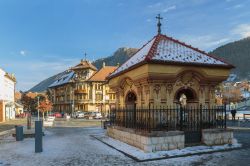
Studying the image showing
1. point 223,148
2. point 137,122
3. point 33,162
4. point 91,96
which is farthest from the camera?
point 91,96

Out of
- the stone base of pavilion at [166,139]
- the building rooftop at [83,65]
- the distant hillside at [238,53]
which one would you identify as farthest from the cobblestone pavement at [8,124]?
the distant hillside at [238,53]

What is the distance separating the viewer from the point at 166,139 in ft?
46.0

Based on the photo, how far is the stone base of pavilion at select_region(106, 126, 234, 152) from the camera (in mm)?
13781

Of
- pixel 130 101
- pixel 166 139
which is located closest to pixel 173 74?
pixel 166 139

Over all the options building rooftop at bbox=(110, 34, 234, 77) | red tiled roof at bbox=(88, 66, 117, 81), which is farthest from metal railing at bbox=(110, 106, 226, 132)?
red tiled roof at bbox=(88, 66, 117, 81)

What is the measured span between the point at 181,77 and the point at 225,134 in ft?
12.9

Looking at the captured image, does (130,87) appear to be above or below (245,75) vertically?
below

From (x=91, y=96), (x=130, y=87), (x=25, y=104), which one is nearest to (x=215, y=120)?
(x=130, y=87)

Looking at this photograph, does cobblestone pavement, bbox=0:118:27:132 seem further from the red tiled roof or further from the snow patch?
the red tiled roof

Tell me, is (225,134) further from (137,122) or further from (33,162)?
(33,162)

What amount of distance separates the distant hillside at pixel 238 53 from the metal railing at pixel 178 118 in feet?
536

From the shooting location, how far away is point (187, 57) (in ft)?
54.5

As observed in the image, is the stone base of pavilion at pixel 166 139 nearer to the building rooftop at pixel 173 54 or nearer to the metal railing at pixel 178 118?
the metal railing at pixel 178 118

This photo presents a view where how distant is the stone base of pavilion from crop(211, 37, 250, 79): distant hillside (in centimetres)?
16440
